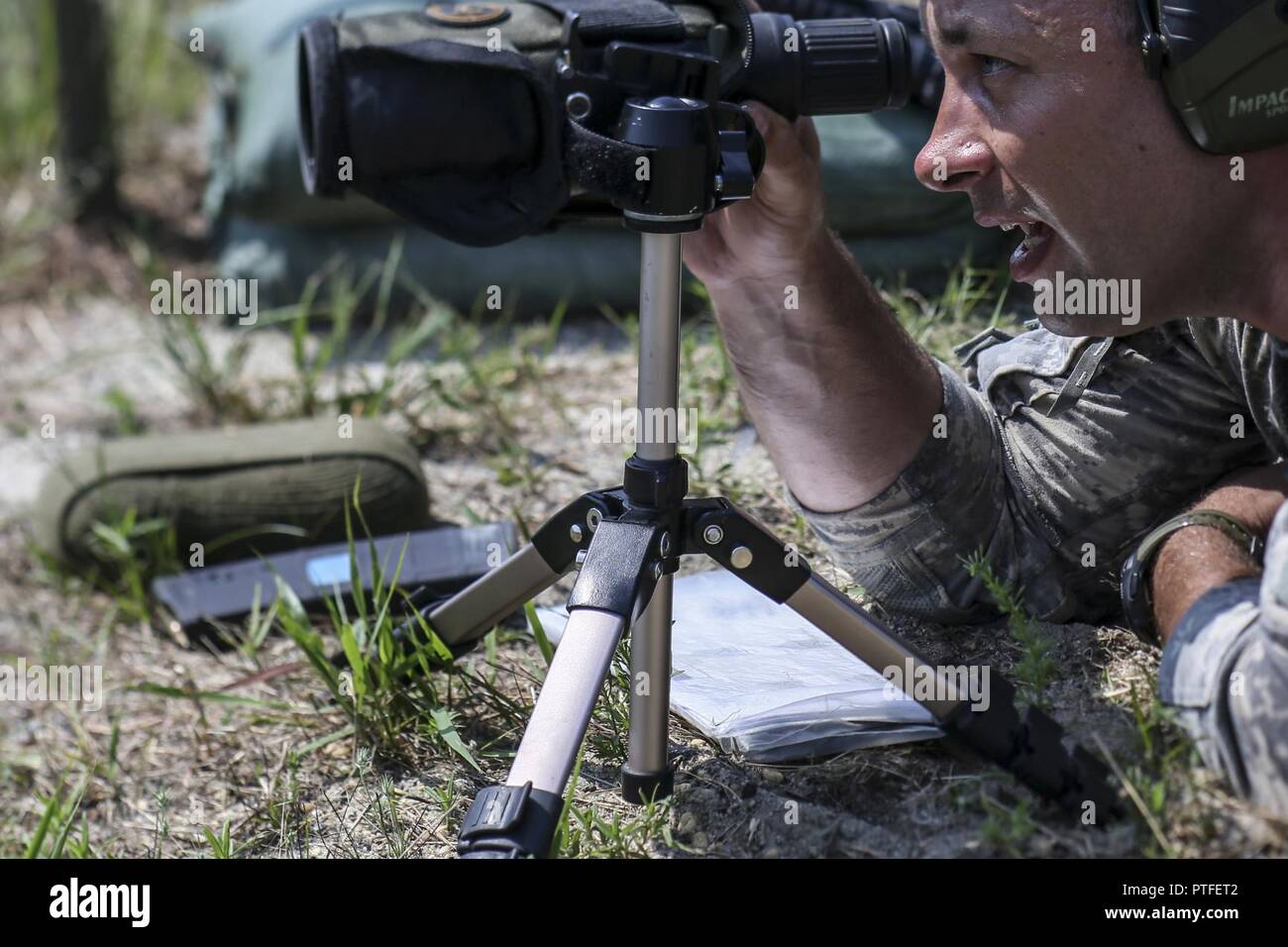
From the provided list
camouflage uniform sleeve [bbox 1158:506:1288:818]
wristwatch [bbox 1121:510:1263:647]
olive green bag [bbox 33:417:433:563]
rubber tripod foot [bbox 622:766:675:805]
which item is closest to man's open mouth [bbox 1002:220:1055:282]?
wristwatch [bbox 1121:510:1263:647]

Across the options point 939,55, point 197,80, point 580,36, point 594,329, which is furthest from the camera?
point 197,80

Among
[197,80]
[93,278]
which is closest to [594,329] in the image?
[93,278]

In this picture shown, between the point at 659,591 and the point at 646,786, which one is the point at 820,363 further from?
the point at 646,786

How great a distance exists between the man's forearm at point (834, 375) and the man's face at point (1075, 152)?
261 mm

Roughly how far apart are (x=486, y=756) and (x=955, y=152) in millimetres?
959

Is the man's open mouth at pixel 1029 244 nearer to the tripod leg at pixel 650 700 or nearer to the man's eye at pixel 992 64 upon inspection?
the man's eye at pixel 992 64

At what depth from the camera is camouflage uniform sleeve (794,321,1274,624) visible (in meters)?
1.97

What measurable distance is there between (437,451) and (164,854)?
126 cm

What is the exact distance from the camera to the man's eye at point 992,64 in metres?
1.68

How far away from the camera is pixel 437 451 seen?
325 centimetres

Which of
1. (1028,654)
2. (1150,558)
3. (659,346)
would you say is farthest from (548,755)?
(1150,558)

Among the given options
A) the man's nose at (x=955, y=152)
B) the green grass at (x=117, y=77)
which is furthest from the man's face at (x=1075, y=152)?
the green grass at (x=117, y=77)

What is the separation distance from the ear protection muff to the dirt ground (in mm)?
575
